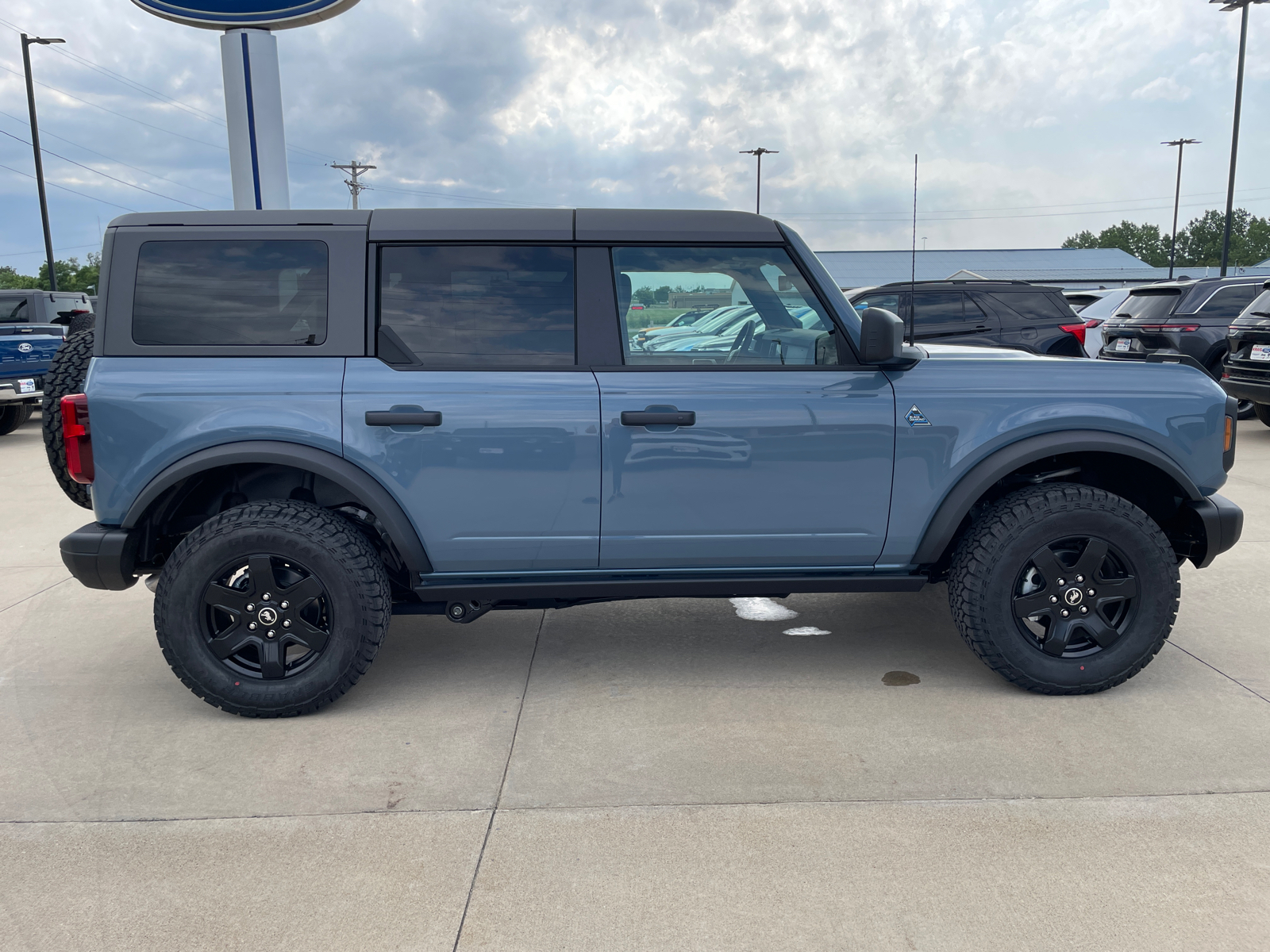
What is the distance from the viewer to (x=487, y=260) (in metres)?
3.55

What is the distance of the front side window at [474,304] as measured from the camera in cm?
354

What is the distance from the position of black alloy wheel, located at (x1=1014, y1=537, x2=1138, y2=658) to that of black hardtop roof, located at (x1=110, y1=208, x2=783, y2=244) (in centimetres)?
165

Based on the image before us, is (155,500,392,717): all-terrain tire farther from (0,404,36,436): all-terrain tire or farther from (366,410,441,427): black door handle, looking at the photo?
(0,404,36,436): all-terrain tire

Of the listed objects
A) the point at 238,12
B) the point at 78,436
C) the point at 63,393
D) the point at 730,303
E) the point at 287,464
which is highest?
the point at 238,12

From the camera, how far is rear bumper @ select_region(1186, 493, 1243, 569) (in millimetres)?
3684

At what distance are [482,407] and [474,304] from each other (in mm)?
410

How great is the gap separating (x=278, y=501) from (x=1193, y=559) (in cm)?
371

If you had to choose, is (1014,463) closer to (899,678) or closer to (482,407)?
(899,678)

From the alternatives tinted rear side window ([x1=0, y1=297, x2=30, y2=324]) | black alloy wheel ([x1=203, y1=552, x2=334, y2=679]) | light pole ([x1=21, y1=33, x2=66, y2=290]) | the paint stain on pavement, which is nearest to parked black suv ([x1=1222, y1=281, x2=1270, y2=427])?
the paint stain on pavement

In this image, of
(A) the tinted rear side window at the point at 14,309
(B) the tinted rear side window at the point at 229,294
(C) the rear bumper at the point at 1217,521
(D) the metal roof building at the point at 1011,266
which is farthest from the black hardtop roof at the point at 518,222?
(D) the metal roof building at the point at 1011,266

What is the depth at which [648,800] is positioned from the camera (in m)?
2.94

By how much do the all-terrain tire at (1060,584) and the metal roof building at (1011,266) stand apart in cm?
5164

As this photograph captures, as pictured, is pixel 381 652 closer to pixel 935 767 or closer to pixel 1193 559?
pixel 935 767

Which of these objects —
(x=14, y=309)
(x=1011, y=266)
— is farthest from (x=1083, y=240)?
(x=14, y=309)
